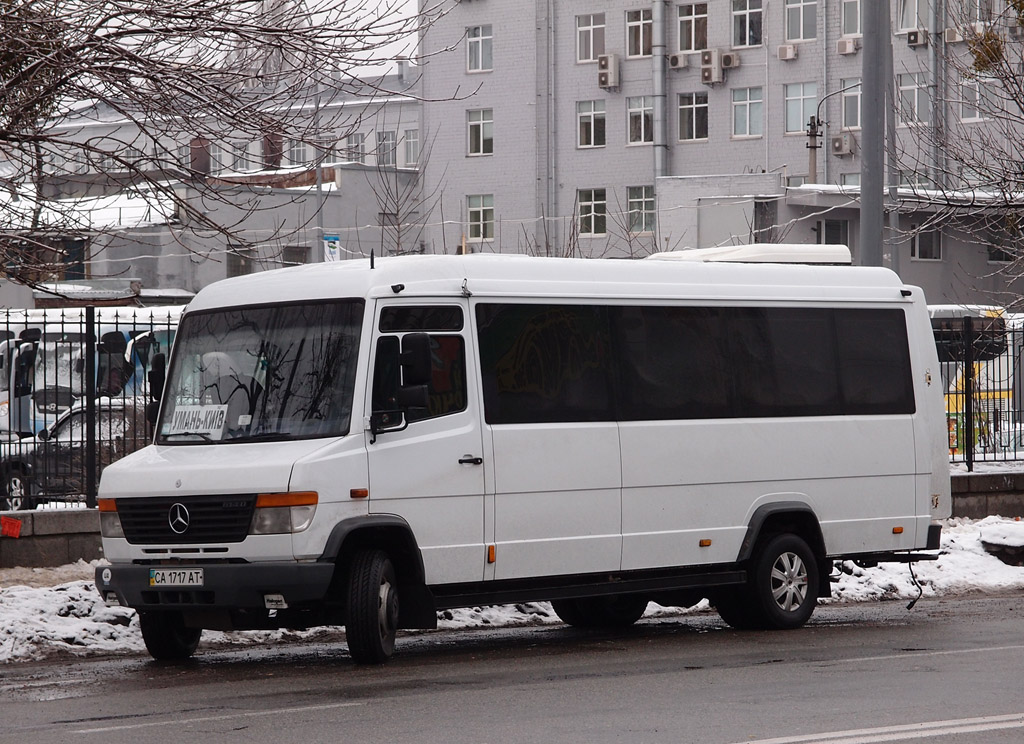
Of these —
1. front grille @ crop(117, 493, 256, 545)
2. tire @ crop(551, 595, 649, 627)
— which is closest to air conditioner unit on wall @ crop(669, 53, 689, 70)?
tire @ crop(551, 595, 649, 627)

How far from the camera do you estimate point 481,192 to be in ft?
200

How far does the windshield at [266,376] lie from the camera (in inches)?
416

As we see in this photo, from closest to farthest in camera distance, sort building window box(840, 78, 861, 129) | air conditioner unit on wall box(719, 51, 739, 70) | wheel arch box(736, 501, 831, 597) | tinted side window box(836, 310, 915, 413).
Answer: wheel arch box(736, 501, 831, 597)
tinted side window box(836, 310, 915, 413)
building window box(840, 78, 861, 129)
air conditioner unit on wall box(719, 51, 739, 70)

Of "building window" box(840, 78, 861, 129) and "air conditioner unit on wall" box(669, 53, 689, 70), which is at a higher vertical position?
"air conditioner unit on wall" box(669, 53, 689, 70)

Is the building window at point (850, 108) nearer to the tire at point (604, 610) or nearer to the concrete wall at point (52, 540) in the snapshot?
the tire at point (604, 610)

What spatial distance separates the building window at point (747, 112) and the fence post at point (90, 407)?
43.5m

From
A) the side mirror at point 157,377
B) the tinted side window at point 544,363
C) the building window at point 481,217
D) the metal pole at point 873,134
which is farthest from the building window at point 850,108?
the side mirror at point 157,377

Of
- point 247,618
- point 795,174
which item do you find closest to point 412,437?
point 247,618

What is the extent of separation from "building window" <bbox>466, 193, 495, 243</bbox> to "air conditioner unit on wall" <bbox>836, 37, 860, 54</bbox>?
13754mm

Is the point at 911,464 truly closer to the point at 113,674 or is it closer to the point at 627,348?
the point at 627,348

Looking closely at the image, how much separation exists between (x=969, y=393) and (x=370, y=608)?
→ 37.4 feet

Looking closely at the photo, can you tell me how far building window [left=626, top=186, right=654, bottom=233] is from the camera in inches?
2255

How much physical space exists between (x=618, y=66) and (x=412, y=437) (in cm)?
4875

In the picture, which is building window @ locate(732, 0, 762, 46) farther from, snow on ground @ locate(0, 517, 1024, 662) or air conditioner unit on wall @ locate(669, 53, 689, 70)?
snow on ground @ locate(0, 517, 1024, 662)
